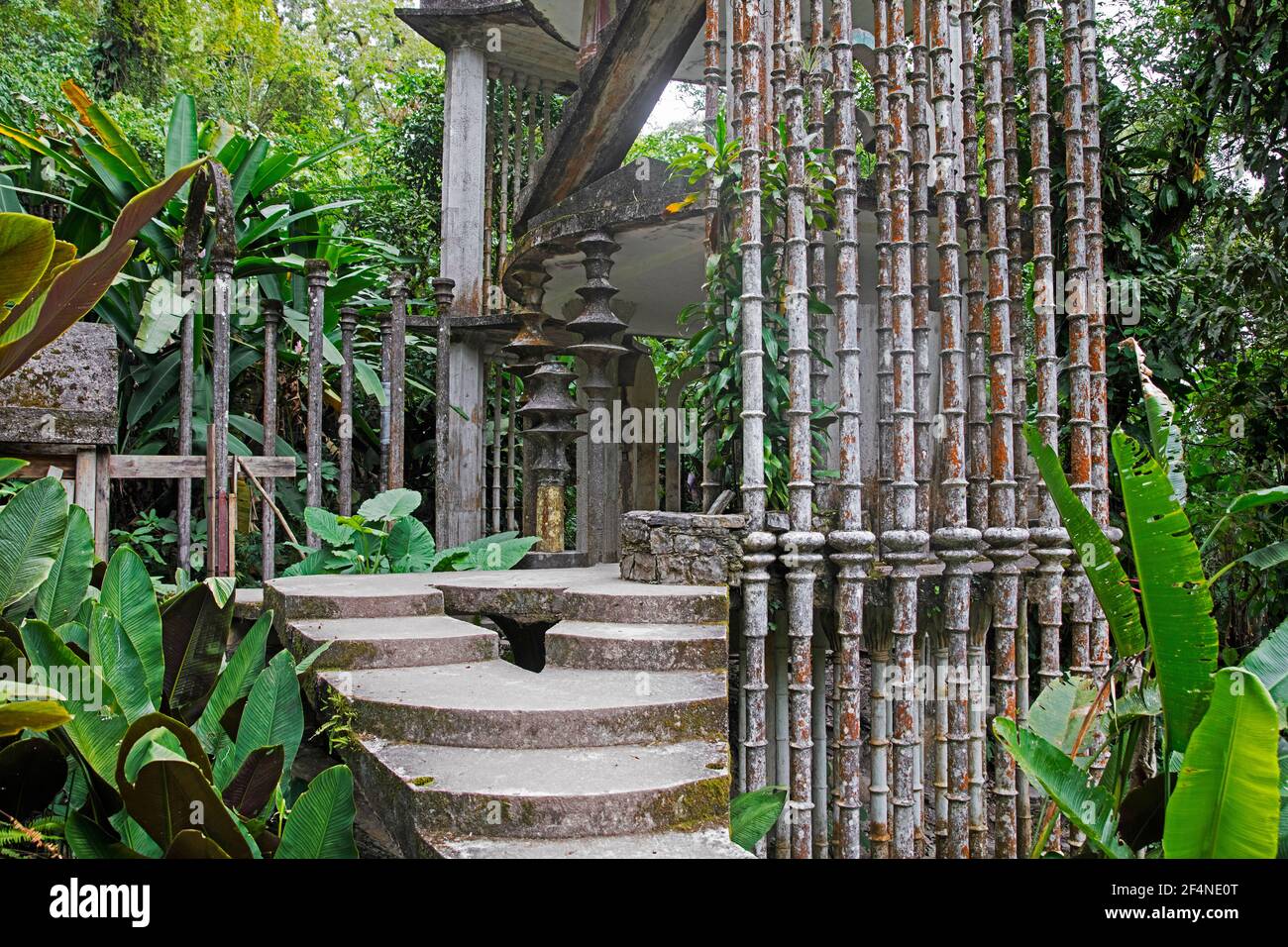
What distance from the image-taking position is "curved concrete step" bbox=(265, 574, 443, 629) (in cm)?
336

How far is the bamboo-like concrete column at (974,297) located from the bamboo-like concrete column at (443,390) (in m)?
3.54

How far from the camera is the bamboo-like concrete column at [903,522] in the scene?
3648 mm

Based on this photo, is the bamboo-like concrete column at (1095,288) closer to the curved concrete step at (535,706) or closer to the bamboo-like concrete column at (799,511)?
the bamboo-like concrete column at (799,511)

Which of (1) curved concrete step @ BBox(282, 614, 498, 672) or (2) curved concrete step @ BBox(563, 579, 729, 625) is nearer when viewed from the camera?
(1) curved concrete step @ BBox(282, 614, 498, 672)

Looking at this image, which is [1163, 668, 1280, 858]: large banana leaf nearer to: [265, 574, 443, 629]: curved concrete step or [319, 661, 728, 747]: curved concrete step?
[319, 661, 728, 747]: curved concrete step

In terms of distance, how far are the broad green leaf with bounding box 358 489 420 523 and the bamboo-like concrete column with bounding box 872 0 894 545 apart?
2544 mm

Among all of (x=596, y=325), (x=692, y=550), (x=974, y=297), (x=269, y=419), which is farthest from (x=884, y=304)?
(x=269, y=419)

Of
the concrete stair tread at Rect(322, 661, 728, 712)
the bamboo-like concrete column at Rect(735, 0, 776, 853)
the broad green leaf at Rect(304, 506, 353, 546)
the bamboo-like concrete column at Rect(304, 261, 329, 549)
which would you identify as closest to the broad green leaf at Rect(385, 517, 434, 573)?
the broad green leaf at Rect(304, 506, 353, 546)

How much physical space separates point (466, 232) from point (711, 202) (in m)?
3.91

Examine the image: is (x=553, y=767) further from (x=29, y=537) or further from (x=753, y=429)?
(x=753, y=429)

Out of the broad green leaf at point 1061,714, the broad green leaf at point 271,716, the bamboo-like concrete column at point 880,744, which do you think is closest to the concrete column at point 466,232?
the bamboo-like concrete column at point 880,744
